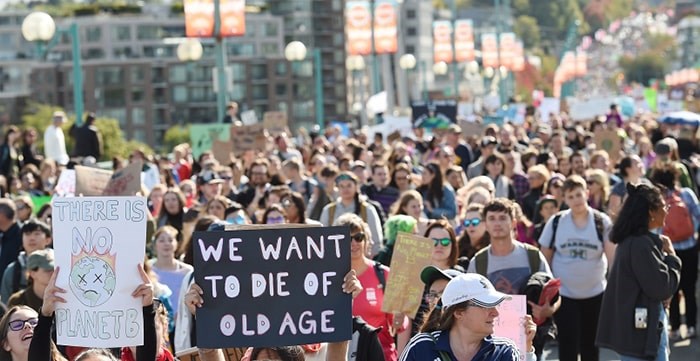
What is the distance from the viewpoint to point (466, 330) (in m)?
6.37

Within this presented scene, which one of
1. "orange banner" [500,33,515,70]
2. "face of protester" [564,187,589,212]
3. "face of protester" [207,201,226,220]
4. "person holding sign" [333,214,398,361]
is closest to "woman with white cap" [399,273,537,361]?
"person holding sign" [333,214,398,361]

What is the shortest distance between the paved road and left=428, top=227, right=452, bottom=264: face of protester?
10.4 feet

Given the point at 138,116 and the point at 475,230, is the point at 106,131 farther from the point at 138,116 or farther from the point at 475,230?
the point at 475,230

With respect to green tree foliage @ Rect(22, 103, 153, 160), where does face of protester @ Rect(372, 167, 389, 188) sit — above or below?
above

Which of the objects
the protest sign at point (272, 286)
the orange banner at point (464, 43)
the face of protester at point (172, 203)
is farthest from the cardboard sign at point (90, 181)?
the orange banner at point (464, 43)

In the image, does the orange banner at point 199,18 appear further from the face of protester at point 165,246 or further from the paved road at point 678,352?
the face of protester at point 165,246

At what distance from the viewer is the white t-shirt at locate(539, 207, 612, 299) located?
1101 centimetres

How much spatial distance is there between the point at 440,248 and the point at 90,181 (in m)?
5.45

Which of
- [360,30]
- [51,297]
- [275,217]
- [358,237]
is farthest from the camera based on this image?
[360,30]

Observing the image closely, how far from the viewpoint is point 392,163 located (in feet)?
57.8

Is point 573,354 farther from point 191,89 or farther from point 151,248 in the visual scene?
point 191,89

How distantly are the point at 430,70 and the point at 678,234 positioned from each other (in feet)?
520

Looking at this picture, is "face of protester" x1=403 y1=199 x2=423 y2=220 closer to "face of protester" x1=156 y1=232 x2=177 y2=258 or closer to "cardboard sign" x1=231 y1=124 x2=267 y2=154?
"face of protester" x1=156 y1=232 x2=177 y2=258

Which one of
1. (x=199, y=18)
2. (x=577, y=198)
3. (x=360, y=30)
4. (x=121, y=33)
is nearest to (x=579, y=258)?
(x=577, y=198)
